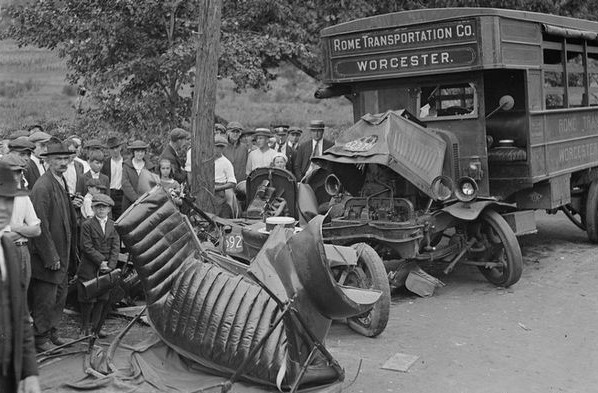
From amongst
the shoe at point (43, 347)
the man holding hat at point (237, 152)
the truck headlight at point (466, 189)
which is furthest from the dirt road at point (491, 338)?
the man holding hat at point (237, 152)

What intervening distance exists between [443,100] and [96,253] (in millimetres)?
4999

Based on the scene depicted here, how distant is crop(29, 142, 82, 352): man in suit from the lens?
697cm

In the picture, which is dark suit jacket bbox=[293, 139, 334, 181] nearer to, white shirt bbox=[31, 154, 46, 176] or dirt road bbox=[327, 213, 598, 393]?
dirt road bbox=[327, 213, 598, 393]

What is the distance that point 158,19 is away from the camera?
543 inches

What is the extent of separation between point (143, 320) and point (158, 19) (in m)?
7.51

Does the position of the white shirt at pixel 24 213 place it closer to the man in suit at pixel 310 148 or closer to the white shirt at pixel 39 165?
the white shirt at pixel 39 165

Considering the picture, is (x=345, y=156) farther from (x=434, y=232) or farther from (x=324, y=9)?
(x=324, y=9)

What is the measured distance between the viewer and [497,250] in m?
9.14

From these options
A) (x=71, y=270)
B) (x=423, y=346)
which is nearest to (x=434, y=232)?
(x=423, y=346)

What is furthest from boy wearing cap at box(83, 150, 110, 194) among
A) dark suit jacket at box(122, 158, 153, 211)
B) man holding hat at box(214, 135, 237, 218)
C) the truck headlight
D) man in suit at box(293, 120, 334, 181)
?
the truck headlight

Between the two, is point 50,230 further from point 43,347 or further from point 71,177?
point 71,177

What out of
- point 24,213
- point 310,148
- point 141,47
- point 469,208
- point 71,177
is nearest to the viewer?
point 24,213

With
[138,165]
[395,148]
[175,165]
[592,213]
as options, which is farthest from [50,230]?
[592,213]

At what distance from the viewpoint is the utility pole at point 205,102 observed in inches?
356
